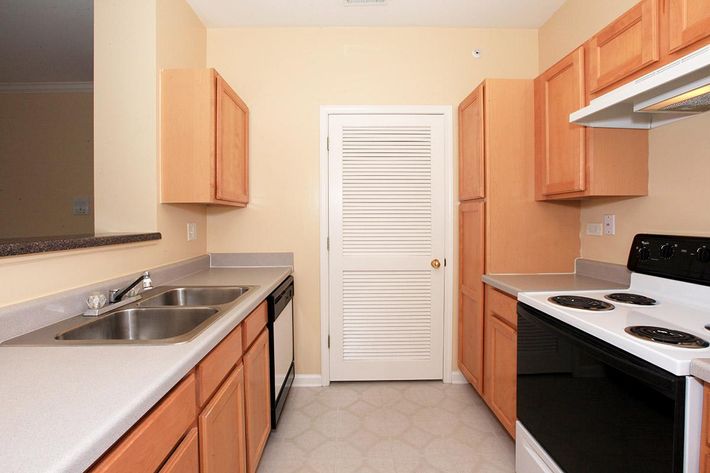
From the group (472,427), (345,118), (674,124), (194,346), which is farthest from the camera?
(345,118)

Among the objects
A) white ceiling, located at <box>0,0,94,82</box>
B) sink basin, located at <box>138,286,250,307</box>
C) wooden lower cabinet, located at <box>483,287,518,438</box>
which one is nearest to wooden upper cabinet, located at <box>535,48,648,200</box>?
wooden lower cabinet, located at <box>483,287,518,438</box>

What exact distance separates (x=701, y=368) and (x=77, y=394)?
1.42m

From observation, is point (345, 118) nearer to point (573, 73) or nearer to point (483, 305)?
point (573, 73)

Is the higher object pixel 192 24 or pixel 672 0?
pixel 192 24

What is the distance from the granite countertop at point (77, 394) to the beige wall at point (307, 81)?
1.53 meters

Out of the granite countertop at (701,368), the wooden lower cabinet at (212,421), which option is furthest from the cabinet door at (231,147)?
the granite countertop at (701,368)

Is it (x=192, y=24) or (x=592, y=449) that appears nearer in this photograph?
(x=592, y=449)

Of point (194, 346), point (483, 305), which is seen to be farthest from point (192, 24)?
point (483, 305)

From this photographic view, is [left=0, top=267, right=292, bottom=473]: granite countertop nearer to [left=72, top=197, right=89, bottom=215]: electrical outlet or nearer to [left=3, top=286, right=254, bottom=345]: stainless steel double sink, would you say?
[left=3, top=286, right=254, bottom=345]: stainless steel double sink

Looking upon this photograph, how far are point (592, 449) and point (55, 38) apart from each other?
4.12 metres

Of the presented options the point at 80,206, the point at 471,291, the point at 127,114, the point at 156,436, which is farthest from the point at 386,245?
the point at 80,206

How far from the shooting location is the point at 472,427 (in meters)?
2.04

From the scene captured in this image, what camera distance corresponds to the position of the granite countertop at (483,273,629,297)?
5.63 feet

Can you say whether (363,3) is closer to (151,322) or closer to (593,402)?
(151,322)
